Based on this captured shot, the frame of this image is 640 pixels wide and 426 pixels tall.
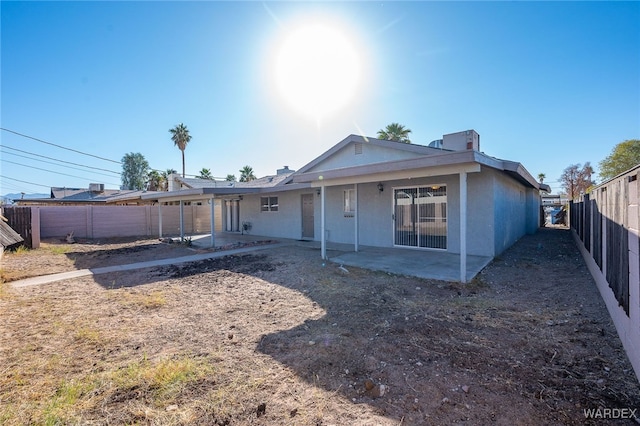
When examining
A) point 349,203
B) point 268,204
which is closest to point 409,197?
point 349,203

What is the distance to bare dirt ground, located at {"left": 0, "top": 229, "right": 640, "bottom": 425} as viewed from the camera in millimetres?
2445

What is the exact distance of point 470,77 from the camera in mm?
10367

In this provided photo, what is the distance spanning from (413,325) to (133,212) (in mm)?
18742

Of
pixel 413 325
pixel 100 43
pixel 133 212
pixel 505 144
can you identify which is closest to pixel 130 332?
pixel 413 325

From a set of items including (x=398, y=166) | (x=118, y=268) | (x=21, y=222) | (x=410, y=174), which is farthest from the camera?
(x=21, y=222)

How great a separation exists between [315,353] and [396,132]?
21.1 m

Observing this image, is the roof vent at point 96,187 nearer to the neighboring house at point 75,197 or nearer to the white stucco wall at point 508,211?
the neighboring house at point 75,197

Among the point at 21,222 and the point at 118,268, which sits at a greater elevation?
the point at 21,222

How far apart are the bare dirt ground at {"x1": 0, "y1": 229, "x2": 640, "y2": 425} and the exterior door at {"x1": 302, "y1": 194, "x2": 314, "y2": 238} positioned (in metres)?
7.57

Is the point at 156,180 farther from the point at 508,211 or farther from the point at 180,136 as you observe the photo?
the point at 508,211

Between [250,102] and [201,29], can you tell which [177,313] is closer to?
[201,29]

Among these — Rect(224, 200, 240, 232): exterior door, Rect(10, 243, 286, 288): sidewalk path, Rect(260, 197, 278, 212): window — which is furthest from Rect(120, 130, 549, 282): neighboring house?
Rect(224, 200, 240, 232): exterior door

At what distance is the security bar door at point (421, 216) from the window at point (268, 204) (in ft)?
24.5

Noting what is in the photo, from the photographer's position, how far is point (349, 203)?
482 inches
